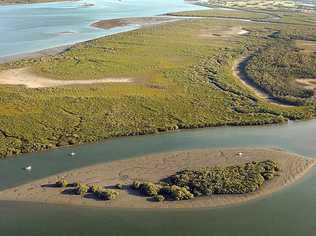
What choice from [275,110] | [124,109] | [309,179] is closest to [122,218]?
[309,179]

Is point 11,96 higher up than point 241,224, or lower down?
higher up

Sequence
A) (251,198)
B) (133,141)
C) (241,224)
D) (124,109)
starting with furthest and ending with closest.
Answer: (124,109)
(133,141)
(251,198)
(241,224)

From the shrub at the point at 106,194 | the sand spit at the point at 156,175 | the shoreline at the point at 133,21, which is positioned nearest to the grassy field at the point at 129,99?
the sand spit at the point at 156,175

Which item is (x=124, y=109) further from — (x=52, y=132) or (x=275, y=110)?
(x=275, y=110)

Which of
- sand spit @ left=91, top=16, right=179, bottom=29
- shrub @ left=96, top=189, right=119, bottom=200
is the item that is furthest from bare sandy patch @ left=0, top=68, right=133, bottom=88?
sand spit @ left=91, top=16, right=179, bottom=29

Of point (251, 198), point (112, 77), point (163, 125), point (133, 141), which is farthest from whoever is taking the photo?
point (112, 77)

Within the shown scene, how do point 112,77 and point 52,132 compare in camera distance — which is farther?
point 112,77
